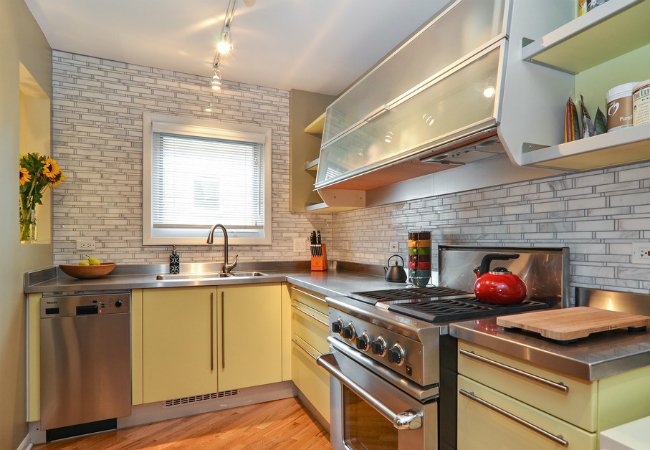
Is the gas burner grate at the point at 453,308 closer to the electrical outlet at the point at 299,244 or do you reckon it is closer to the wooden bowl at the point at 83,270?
the electrical outlet at the point at 299,244

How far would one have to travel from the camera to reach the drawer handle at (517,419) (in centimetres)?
93

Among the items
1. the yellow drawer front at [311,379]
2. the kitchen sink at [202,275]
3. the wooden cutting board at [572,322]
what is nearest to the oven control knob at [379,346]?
the wooden cutting board at [572,322]

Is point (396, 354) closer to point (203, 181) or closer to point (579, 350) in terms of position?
point (579, 350)

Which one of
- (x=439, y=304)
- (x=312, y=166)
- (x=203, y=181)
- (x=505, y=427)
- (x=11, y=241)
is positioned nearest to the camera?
(x=505, y=427)

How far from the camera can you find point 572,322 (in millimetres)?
1108

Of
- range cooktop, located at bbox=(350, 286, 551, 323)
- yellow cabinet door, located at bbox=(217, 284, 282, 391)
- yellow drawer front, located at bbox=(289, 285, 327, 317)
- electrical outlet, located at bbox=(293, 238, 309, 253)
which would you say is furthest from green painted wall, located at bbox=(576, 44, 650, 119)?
electrical outlet, located at bbox=(293, 238, 309, 253)

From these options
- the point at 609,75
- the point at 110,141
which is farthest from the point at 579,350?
the point at 110,141

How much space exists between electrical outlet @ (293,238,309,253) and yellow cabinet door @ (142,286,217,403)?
1.00 meters

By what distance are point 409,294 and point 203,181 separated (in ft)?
6.75

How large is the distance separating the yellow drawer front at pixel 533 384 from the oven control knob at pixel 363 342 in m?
0.43

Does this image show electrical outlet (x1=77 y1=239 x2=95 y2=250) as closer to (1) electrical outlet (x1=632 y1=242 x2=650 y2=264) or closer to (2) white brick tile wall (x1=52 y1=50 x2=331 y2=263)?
(2) white brick tile wall (x1=52 y1=50 x2=331 y2=263)

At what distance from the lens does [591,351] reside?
95 cm

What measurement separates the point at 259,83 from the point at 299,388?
247cm

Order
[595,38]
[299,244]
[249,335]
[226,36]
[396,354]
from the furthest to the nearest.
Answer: [299,244], [249,335], [226,36], [396,354], [595,38]
